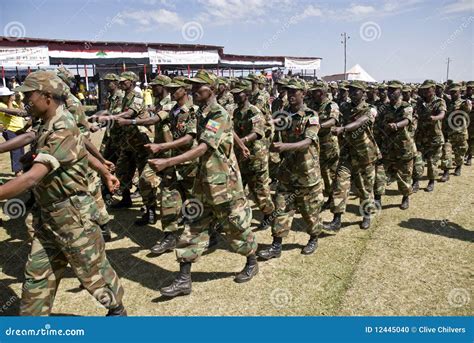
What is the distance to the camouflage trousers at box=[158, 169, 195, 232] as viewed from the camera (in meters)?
5.29

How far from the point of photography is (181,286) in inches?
162

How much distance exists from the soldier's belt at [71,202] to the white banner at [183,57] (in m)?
20.8

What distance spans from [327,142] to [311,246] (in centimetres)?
208

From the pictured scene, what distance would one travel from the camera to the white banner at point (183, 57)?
22500 mm

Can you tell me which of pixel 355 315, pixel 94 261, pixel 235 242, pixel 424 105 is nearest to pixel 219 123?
pixel 235 242

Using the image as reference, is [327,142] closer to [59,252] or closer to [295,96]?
[295,96]

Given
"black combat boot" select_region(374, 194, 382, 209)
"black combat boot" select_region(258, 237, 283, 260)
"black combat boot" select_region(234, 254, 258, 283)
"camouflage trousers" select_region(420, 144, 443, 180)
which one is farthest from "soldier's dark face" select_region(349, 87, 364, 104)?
"camouflage trousers" select_region(420, 144, 443, 180)

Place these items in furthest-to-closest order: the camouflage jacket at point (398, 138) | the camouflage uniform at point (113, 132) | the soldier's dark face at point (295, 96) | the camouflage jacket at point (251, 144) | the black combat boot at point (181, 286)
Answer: the camouflage jacket at point (398, 138), the camouflage uniform at point (113, 132), the camouflage jacket at point (251, 144), the soldier's dark face at point (295, 96), the black combat boot at point (181, 286)

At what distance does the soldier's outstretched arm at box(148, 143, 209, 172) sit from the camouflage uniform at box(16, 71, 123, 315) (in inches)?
24.4

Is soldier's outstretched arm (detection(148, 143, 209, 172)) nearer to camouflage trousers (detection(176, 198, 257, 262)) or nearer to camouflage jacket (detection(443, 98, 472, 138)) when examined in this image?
camouflage trousers (detection(176, 198, 257, 262))

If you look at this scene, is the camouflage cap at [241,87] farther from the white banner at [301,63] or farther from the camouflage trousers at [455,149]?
the white banner at [301,63]

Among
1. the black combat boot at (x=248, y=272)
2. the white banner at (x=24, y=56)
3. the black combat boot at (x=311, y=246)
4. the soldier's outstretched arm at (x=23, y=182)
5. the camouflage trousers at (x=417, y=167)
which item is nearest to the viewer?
the soldier's outstretched arm at (x=23, y=182)
